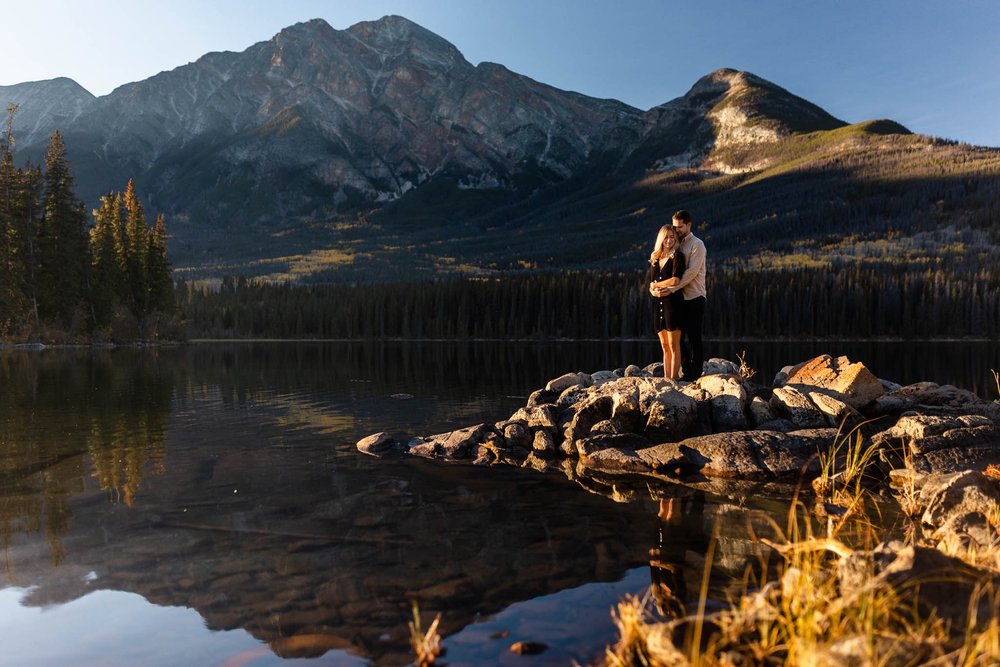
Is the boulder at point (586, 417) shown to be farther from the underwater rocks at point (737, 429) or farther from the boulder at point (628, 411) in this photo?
the boulder at point (628, 411)

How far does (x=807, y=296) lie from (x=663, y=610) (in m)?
130

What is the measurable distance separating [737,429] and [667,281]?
15.5 ft

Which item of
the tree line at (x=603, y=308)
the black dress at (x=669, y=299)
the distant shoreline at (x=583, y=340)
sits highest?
the black dress at (x=669, y=299)

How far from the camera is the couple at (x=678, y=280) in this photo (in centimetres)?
1518

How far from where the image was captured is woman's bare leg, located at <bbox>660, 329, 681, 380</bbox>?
16.4 m

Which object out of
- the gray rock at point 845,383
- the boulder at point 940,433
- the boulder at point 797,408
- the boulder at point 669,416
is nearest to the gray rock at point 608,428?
the boulder at point 669,416

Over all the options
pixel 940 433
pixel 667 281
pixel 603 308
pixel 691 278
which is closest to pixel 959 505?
pixel 940 433

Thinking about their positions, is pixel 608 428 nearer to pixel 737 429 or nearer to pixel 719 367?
pixel 737 429

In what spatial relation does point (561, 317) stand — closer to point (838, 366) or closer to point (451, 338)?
point (451, 338)

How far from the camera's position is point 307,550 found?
888 cm

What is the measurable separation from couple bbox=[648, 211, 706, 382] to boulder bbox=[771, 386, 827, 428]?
2778 millimetres

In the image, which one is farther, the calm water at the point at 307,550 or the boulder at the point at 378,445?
the boulder at the point at 378,445

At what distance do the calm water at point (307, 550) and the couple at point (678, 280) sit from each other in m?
5.06

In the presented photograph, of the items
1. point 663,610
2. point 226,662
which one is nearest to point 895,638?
point 663,610
